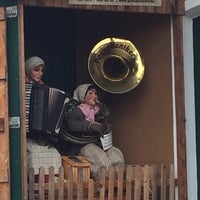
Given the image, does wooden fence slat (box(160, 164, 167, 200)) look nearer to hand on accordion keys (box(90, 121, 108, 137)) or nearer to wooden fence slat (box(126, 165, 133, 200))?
wooden fence slat (box(126, 165, 133, 200))

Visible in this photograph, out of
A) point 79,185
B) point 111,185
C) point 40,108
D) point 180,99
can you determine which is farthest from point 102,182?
point 180,99

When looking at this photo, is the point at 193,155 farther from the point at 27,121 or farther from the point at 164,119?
the point at 27,121

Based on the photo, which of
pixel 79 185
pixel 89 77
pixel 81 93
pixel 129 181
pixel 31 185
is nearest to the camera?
pixel 31 185

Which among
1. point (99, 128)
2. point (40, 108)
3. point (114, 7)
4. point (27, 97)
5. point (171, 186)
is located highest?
point (114, 7)

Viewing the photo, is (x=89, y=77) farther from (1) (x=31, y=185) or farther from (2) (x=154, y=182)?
(1) (x=31, y=185)

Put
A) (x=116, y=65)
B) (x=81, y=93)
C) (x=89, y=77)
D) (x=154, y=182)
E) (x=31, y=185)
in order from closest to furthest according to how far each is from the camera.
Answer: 1. (x=31, y=185)
2. (x=154, y=182)
3. (x=81, y=93)
4. (x=116, y=65)
5. (x=89, y=77)

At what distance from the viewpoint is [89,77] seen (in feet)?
30.6

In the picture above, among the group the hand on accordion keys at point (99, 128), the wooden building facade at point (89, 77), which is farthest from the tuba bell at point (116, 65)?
the hand on accordion keys at point (99, 128)

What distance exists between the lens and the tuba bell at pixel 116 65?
8.59 m

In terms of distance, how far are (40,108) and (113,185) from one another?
0.98 meters

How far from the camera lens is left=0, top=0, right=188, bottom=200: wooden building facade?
23.9ft

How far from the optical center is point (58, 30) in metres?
9.67

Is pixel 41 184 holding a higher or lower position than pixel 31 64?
lower

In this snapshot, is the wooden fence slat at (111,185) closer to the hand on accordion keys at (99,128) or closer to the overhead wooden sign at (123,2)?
the hand on accordion keys at (99,128)
